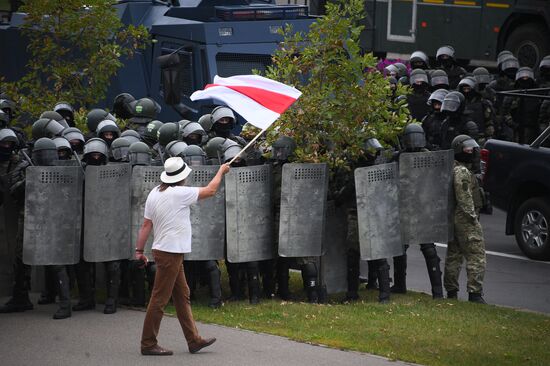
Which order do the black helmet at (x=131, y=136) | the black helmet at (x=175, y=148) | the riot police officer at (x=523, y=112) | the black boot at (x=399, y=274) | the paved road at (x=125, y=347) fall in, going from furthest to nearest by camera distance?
the riot police officer at (x=523, y=112), the black boot at (x=399, y=274), the black helmet at (x=131, y=136), the black helmet at (x=175, y=148), the paved road at (x=125, y=347)

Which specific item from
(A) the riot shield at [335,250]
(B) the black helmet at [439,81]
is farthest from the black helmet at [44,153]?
(B) the black helmet at [439,81]

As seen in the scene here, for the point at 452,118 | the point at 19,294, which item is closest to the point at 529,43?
the point at 452,118

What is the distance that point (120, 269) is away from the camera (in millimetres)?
12648

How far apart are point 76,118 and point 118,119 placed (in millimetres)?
579

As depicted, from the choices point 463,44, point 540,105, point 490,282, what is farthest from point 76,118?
point 463,44

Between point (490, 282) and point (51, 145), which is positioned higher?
point (51, 145)

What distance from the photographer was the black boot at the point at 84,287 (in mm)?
12234

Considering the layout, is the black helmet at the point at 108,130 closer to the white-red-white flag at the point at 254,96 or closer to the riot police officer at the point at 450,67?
the white-red-white flag at the point at 254,96

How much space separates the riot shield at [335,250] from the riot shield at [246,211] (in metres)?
0.75

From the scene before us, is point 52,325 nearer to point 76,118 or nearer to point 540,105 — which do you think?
point 76,118

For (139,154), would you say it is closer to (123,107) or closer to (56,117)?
(56,117)

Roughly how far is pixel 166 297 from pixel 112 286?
2.08m

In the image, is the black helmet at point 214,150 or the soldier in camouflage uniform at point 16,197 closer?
the soldier in camouflage uniform at point 16,197

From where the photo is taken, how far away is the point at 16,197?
12.2 meters
